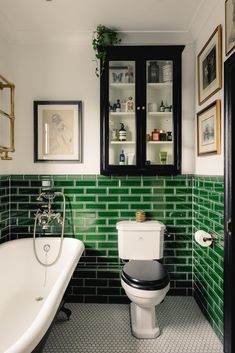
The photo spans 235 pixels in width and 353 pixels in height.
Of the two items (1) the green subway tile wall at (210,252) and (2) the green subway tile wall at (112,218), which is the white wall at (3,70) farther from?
(1) the green subway tile wall at (210,252)

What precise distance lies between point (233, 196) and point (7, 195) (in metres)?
2.02

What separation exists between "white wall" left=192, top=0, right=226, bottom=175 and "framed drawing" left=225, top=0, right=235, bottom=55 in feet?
0.33

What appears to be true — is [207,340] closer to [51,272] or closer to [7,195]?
[51,272]

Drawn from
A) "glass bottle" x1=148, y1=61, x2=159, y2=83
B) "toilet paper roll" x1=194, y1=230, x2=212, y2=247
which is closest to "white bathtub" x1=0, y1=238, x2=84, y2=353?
"toilet paper roll" x1=194, y1=230, x2=212, y2=247

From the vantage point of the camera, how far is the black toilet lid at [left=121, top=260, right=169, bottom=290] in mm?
1924

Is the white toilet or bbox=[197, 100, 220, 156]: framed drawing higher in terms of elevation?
bbox=[197, 100, 220, 156]: framed drawing

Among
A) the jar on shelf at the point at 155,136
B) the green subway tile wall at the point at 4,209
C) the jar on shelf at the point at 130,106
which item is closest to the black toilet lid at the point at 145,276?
the jar on shelf at the point at 155,136

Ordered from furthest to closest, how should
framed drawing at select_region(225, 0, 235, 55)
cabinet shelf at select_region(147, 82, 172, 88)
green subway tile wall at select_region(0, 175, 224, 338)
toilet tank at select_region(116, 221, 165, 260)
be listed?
green subway tile wall at select_region(0, 175, 224, 338) → cabinet shelf at select_region(147, 82, 172, 88) → toilet tank at select_region(116, 221, 165, 260) → framed drawing at select_region(225, 0, 235, 55)

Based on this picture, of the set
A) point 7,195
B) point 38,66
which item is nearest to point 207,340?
point 7,195

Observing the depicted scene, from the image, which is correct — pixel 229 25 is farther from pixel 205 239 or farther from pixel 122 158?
pixel 205 239

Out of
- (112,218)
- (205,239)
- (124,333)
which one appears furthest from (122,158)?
(124,333)

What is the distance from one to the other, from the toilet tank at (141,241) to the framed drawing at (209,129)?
0.80 m

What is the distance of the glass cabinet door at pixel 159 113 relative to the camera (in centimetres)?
251

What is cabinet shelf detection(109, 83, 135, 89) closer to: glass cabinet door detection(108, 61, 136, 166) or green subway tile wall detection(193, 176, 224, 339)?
glass cabinet door detection(108, 61, 136, 166)
